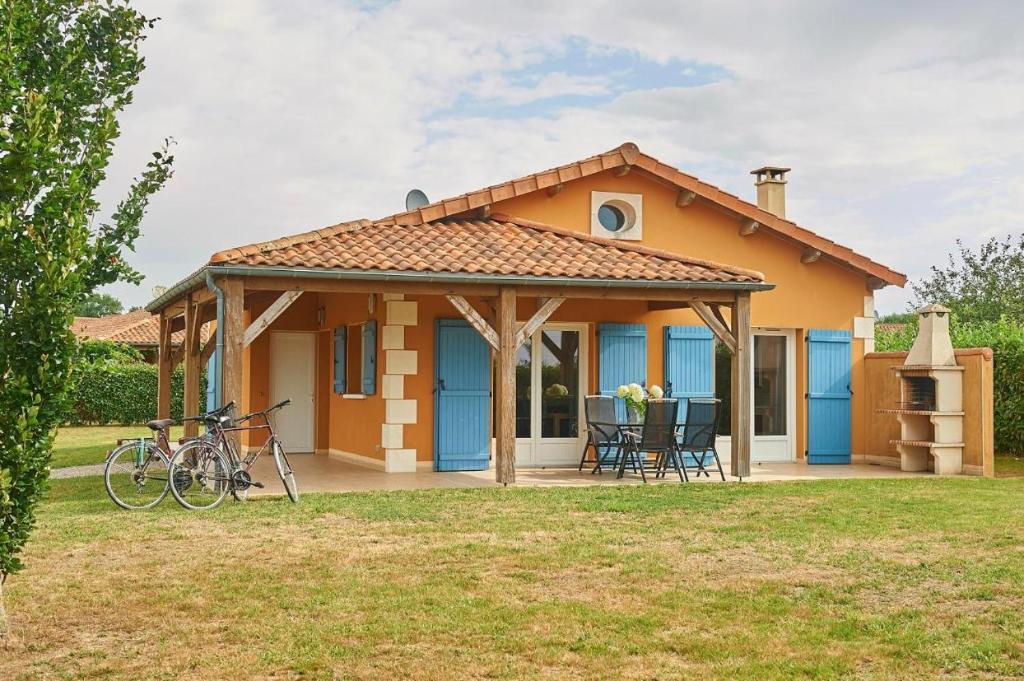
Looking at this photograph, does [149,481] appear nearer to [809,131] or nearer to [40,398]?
[40,398]

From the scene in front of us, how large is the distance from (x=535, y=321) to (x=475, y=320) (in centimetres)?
65

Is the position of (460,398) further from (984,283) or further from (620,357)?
(984,283)

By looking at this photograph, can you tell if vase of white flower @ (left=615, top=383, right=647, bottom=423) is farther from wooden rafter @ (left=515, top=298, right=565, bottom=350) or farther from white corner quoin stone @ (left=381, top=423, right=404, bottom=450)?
white corner quoin stone @ (left=381, top=423, right=404, bottom=450)

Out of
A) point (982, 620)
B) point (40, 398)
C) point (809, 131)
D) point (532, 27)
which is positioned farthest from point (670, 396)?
point (40, 398)

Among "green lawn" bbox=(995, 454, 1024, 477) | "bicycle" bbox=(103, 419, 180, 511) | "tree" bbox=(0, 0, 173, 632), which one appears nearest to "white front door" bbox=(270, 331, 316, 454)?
"bicycle" bbox=(103, 419, 180, 511)

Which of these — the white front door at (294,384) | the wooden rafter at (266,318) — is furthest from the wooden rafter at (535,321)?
the white front door at (294,384)

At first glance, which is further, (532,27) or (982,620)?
(532,27)

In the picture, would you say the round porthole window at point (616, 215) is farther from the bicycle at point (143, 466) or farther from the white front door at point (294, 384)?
the bicycle at point (143, 466)

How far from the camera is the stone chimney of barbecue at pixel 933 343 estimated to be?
46.1ft

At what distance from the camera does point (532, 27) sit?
10.9m

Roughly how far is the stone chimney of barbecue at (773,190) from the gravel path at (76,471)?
10074 mm

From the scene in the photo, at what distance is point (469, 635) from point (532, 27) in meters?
7.07

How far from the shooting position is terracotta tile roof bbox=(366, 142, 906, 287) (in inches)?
546

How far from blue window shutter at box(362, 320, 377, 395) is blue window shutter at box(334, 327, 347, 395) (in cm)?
96
